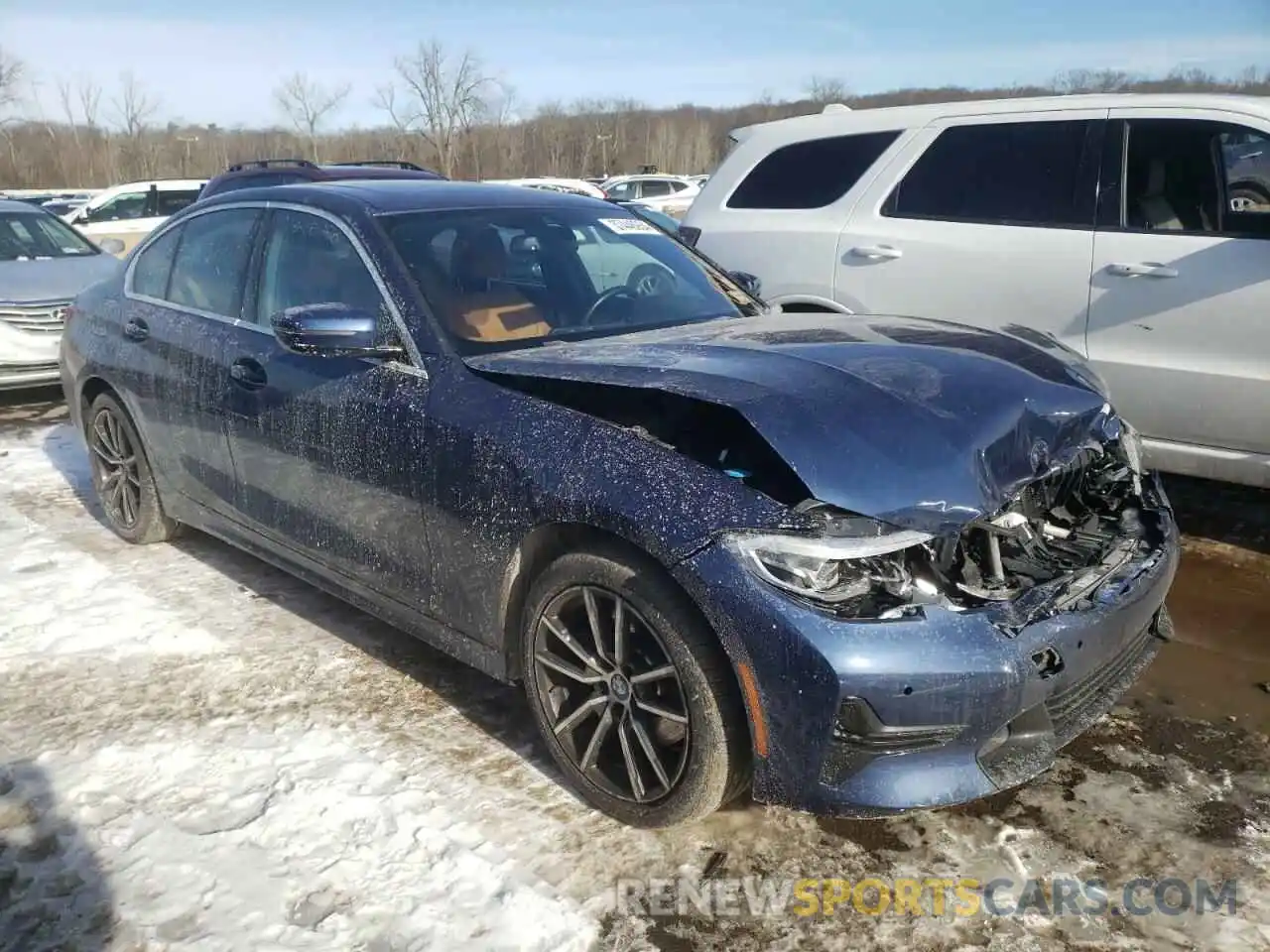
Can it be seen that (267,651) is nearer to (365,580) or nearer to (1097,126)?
(365,580)

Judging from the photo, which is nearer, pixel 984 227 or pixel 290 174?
pixel 984 227

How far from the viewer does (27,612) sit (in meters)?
4.32

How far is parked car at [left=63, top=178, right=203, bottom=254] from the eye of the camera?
19812mm

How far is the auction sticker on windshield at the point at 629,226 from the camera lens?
13.6 feet

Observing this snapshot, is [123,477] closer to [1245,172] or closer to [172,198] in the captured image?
[1245,172]

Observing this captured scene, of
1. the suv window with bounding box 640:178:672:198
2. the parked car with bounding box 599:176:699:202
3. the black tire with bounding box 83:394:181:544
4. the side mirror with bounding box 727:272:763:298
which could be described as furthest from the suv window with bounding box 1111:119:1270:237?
the suv window with bounding box 640:178:672:198

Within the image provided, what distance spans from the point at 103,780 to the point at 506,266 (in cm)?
202

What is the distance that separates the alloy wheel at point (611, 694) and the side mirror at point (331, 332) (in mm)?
1042

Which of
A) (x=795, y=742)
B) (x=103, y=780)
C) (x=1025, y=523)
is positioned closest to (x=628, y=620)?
(x=795, y=742)

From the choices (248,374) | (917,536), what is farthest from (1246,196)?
(248,374)

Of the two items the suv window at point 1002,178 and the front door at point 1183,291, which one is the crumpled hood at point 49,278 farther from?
the front door at point 1183,291

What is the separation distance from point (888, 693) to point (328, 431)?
2.04 metres

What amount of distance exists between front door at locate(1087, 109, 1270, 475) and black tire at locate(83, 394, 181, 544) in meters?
4.35

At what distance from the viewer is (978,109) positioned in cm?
536
